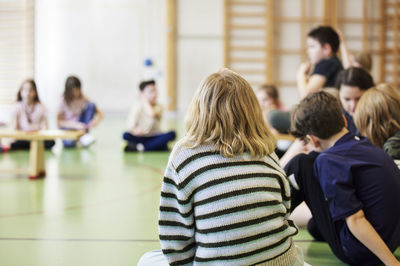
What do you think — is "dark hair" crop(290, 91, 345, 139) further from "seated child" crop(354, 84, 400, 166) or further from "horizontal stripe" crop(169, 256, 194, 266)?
"horizontal stripe" crop(169, 256, 194, 266)

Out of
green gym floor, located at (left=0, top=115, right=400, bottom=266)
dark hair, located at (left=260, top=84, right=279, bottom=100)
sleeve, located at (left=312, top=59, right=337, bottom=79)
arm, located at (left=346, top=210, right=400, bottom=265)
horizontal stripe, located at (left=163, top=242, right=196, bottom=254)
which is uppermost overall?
sleeve, located at (left=312, top=59, right=337, bottom=79)

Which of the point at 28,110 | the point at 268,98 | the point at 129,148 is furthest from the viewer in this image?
the point at 129,148

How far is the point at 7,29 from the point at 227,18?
3390 millimetres

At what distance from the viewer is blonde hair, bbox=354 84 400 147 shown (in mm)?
2240

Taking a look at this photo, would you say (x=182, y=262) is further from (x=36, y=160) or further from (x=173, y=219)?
(x=36, y=160)

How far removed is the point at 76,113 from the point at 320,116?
3.92m

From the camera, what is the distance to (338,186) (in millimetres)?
1764

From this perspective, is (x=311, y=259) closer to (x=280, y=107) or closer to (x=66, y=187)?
(x=66, y=187)

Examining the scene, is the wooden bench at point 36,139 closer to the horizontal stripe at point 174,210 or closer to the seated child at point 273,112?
the seated child at point 273,112

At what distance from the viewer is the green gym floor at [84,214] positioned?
2146mm

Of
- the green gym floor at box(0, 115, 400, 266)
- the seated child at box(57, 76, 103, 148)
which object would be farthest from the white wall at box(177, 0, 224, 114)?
the green gym floor at box(0, 115, 400, 266)

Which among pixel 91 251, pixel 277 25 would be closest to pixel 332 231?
pixel 91 251

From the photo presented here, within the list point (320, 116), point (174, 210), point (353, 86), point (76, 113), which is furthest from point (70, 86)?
point (174, 210)

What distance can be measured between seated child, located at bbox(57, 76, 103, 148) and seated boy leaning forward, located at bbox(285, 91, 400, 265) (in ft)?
12.1
